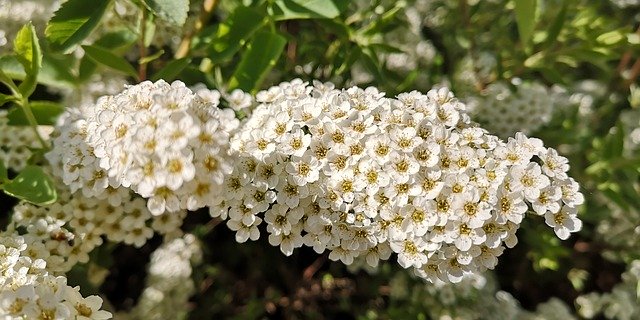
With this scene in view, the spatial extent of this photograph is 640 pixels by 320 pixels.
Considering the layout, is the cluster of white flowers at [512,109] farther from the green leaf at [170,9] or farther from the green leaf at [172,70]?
the green leaf at [170,9]

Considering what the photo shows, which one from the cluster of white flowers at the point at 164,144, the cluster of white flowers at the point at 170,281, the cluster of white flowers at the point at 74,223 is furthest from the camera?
the cluster of white flowers at the point at 170,281

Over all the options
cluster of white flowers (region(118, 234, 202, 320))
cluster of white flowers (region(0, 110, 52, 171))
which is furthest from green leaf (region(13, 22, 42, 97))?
cluster of white flowers (region(118, 234, 202, 320))

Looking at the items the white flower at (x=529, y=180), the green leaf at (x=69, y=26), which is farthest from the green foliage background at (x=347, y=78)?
the white flower at (x=529, y=180)

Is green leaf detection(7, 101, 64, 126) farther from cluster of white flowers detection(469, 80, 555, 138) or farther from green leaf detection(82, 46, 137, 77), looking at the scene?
cluster of white flowers detection(469, 80, 555, 138)

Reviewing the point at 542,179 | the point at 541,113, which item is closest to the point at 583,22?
the point at 541,113

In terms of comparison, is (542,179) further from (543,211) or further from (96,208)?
(96,208)
